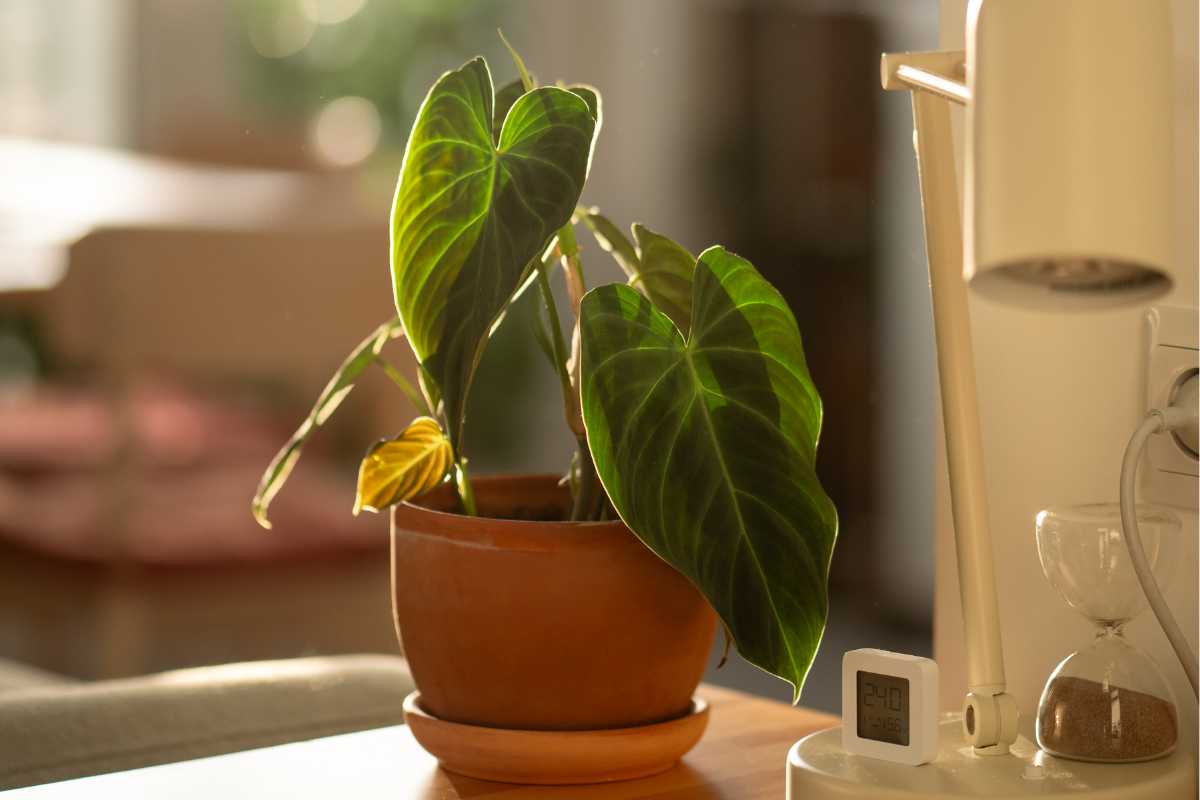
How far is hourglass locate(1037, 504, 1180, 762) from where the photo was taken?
660 mm

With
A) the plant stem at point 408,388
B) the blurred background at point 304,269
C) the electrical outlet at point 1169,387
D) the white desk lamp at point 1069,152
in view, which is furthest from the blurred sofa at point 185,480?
the white desk lamp at point 1069,152

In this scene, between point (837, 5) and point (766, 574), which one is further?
point (837, 5)

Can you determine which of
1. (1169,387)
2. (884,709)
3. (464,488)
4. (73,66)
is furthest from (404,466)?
(73,66)

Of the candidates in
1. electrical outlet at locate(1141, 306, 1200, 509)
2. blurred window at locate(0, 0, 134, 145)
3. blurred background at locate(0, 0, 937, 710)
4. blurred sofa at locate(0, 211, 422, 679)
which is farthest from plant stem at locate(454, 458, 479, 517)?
blurred window at locate(0, 0, 134, 145)

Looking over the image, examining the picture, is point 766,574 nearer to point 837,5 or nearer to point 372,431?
point 372,431

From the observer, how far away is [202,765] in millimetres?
793

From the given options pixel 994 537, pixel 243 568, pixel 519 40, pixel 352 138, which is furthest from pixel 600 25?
pixel 994 537

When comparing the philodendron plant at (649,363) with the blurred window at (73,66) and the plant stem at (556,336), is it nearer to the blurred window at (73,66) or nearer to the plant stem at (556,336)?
the plant stem at (556,336)

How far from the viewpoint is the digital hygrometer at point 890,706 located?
2.13 ft

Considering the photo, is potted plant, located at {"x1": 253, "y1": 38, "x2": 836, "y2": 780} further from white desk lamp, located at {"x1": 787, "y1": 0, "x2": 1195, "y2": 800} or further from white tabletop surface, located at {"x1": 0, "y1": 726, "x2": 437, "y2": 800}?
white desk lamp, located at {"x1": 787, "y1": 0, "x2": 1195, "y2": 800}

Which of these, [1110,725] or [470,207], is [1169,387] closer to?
[1110,725]

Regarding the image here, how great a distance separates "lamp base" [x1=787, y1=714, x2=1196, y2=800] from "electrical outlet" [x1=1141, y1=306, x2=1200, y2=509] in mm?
132

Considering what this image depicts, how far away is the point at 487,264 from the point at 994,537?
0.33 m

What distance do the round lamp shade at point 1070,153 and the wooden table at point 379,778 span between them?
357 mm
